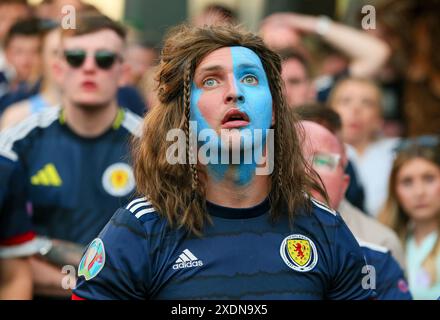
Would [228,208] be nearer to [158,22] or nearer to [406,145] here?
[406,145]

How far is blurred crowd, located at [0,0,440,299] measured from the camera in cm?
606

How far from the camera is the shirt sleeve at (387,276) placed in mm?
5148

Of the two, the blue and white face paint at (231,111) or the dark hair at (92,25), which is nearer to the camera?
the blue and white face paint at (231,111)

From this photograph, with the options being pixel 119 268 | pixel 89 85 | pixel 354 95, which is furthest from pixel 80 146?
pixel 119 268

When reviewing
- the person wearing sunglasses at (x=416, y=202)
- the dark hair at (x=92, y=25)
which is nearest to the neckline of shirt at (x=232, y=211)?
the dark hair at (x=92, y=25)

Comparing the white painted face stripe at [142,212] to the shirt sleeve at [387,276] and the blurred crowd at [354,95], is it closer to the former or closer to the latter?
the blurred crowd at [354,95]

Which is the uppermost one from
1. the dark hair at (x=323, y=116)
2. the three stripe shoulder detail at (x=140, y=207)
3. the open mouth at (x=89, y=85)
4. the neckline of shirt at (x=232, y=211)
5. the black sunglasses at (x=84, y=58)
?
the black sunglasses at (x=84, y=58)

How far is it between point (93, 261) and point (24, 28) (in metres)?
5.98

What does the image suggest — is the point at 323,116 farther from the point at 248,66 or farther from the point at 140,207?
the point at 140,207

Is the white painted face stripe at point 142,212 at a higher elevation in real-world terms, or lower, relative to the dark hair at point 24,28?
lower

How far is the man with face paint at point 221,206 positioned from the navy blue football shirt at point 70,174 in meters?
2.31

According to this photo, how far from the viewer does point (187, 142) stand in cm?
386

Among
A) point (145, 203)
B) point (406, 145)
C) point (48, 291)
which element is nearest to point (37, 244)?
point (48, 291)

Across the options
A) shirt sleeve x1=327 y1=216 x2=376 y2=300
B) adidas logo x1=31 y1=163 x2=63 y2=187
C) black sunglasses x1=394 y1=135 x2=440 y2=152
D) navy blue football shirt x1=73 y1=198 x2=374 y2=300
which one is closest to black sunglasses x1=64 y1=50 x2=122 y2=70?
adidas logo x1=31 y1=163 x2=63 y2=187
